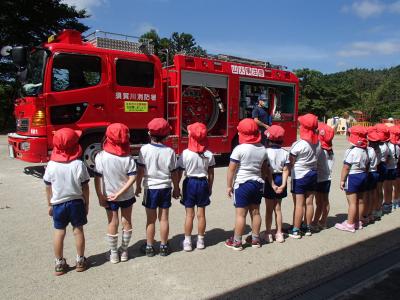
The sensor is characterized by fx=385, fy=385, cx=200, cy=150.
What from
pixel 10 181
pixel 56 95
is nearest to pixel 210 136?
pixel 56 95

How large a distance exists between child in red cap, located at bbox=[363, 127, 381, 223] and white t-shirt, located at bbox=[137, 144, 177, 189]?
295cm

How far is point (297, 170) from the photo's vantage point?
4832 millimetres

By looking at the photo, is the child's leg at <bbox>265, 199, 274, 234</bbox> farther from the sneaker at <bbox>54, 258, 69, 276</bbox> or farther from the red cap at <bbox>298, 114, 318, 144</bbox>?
the sneaker at <bbox>54, 258, 69, 276</bbox>

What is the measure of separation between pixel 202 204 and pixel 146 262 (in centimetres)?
86

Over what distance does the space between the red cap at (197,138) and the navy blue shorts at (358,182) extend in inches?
87.1

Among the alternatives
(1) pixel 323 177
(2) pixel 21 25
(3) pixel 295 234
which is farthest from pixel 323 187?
(2) pixel 21 25

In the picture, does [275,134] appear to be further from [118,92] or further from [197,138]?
[118,92]

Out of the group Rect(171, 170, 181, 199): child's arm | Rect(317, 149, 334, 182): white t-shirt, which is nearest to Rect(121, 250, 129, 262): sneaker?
Rect(171, 170, 181, 199): child's arm

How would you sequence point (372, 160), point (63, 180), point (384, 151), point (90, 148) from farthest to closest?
point (90, 148) → point (384, 151) → point (372, 160) → point (63, 180)

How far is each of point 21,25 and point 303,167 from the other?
25605mm

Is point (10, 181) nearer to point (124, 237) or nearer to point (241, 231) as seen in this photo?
point (124, 237)

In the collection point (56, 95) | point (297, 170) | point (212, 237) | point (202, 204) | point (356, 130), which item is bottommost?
point (212, 237)

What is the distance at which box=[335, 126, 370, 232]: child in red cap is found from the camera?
16.8 feet

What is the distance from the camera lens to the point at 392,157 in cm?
610
